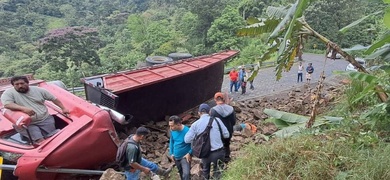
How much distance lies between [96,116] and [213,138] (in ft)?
6.66

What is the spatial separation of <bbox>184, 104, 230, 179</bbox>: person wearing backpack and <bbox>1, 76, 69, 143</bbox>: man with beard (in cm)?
223

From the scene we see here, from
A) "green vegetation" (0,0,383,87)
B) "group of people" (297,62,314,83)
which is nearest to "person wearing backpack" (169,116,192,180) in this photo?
"group of people" (297,62,314,83)

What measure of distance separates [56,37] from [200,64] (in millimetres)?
16257

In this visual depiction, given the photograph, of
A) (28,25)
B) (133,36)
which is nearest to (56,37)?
(133,36)

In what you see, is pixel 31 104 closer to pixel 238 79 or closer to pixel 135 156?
pixel 135 156

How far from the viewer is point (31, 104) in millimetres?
4941

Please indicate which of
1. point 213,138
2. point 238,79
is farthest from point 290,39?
point 238,79

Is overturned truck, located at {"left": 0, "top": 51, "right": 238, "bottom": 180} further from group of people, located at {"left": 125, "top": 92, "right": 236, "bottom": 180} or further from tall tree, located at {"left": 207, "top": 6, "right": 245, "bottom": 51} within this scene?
tall tree, located at {"left": 207, "top": 6, "right": 245, "bottom": 51}

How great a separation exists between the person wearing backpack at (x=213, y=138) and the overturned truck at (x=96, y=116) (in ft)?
5.42

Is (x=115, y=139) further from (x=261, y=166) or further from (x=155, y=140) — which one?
(x=261, y=166)

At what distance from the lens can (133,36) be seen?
37.5 metres

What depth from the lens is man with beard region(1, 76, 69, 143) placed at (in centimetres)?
479

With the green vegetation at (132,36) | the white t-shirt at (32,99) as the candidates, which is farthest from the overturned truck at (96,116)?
the green vegetation at (132,36)

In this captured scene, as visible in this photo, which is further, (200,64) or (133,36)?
(133,36)
